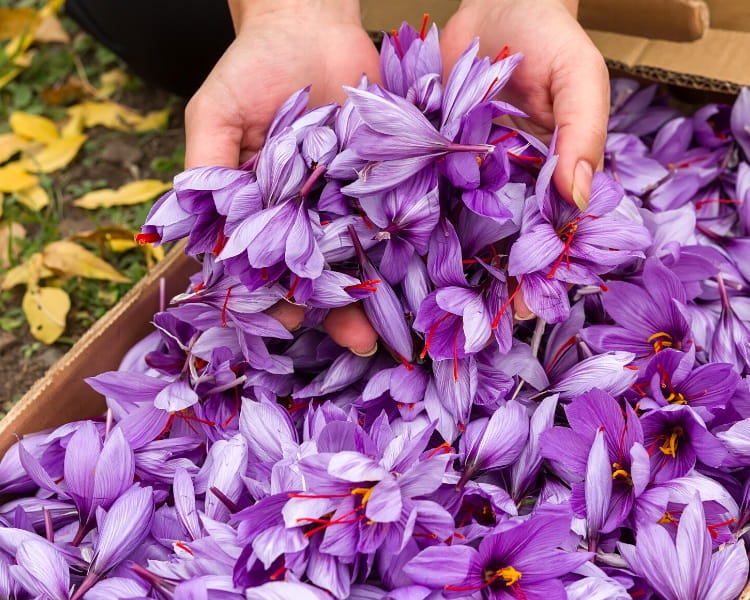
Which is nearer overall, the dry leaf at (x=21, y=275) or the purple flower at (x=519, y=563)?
the purple flower at (x=519, y=563)

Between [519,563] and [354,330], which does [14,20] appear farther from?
[519,563]

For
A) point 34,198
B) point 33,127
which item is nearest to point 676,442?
point 34,198

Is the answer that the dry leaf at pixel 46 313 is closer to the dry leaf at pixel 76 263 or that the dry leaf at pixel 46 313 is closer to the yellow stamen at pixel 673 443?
the dry leaf at pixel 76 263

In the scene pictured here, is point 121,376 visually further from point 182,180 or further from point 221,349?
point 182,180

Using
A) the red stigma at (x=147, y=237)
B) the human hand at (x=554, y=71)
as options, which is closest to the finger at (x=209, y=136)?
the red stigma at (x=147, y=237)

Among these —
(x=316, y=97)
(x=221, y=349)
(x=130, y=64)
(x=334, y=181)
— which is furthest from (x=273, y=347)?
(x=130, y=64)

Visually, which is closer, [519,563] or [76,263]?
[519,563]

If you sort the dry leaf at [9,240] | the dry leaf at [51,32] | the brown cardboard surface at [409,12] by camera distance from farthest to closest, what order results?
the dry leaf at [51,32] < the dry leaf at [9,240] < the brown cardboard surface at [409,12]
